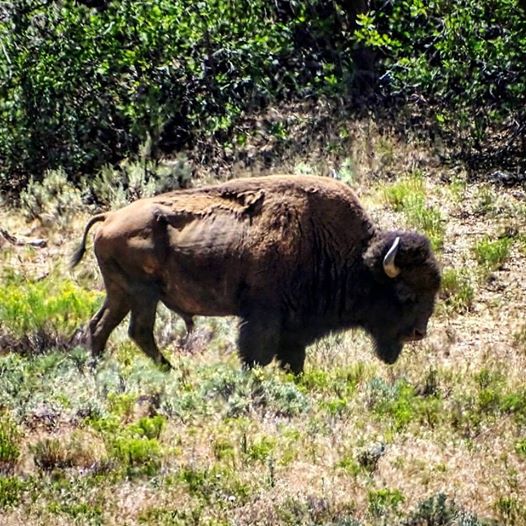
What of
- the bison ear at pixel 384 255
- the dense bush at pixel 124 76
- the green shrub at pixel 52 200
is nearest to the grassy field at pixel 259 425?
the bison ear at pixel 384 255

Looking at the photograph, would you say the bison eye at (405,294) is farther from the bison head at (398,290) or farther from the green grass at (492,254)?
the green grass at (492,254)

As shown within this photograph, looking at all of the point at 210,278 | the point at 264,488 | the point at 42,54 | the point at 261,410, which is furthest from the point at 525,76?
the point at 264,488

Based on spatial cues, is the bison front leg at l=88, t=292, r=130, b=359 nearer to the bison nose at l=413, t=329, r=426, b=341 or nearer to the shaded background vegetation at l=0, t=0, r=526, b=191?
the bison nose at l=413, t=329, r=426, b=341

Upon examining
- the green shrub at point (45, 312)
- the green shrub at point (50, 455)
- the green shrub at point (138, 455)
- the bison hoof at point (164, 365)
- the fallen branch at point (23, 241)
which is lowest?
the fallen branch at point (23, 241)

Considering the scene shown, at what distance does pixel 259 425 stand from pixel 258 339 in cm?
129

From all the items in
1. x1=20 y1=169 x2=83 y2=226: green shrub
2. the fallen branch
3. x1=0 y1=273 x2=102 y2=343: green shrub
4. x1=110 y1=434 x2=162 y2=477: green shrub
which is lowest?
the fallen branch

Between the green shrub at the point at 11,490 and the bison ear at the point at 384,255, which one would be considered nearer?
the green shrub at the point at 11,490

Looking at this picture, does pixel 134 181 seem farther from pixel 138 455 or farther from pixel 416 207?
pixel 138 455

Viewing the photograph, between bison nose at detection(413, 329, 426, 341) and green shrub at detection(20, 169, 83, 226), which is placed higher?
bison nose at detection(413, 329, 426, 341)

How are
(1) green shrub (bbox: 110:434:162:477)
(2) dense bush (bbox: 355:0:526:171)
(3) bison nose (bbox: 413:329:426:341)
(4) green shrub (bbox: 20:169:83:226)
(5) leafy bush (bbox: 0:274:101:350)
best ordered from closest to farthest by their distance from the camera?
1. (1) green shrub (bbox: 110:434:162:477)
2. (3) bison nose (bbox: 413:329:426:341)
3. (5) leafy bush (bbox: 0:274:101:350)
4. (4) green shrub (bbox: 20:169:83:226)
5. (2) dense bush (bbox: 355:0:526:171)

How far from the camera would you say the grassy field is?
716 cm

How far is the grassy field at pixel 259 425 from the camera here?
23.5ft

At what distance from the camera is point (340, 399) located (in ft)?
29.6

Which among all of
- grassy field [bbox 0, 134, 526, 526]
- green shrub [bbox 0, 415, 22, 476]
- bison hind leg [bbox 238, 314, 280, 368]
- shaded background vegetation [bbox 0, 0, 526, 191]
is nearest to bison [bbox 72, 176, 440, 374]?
bison hind leg [bbox 238, 314, 280, 368]
